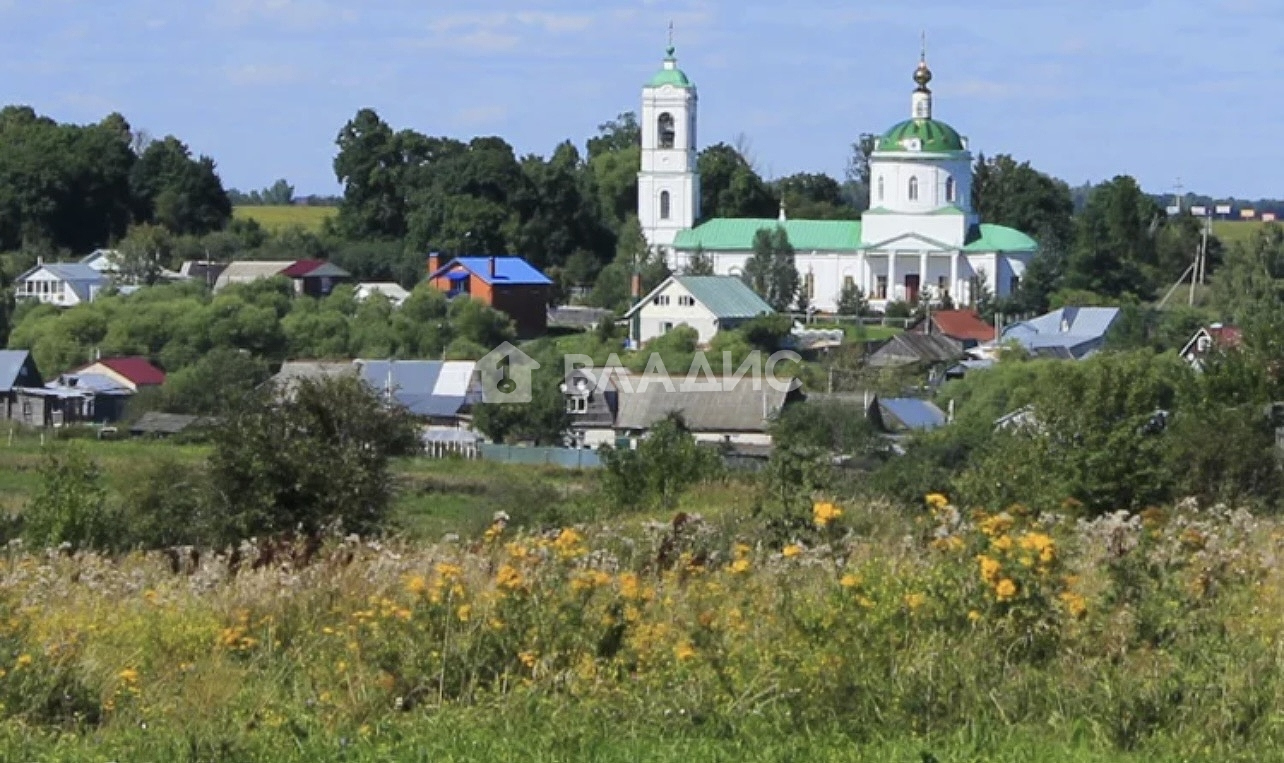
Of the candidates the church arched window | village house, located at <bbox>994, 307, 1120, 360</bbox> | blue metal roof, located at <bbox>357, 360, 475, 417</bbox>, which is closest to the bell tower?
the church arched window

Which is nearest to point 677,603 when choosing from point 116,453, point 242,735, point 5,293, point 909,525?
point 242,735

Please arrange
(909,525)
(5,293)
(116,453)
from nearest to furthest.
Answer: (909,525) < (116,453) < (5,293)

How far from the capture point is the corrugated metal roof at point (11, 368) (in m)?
32.0

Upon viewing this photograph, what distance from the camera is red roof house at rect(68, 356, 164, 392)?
32.3m

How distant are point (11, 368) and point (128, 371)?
1633mm

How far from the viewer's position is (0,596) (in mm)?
5230

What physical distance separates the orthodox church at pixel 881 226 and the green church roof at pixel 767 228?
0.08 ft

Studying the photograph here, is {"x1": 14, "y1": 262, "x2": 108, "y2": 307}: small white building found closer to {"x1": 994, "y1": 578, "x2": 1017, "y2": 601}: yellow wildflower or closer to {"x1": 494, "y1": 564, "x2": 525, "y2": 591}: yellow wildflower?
{"x1": 494, "y1": 564, "x2": 525, "y2": 591}: yellow wildflower

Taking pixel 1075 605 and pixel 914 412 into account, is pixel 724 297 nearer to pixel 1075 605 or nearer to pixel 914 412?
pixel 914 412

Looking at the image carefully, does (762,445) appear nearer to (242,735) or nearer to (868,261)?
(242,735)

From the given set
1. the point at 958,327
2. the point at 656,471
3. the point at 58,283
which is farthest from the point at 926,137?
the point at 656,471

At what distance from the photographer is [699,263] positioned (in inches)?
2153

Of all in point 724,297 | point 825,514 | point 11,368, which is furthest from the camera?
point 724,297

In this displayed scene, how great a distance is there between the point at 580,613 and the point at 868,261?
51.3 metres
